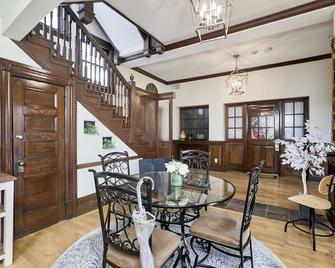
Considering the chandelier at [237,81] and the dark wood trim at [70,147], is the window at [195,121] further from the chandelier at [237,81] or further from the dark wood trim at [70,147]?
the dark wood trim at [70,147]

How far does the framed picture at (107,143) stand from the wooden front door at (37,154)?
74 centimetres

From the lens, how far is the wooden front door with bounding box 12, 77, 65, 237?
2.51m

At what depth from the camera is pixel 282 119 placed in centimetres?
574

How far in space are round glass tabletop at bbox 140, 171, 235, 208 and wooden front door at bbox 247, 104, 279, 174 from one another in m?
4.06

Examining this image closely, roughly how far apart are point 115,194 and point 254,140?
555cm

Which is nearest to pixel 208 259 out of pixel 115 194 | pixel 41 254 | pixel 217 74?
pixel 115 194

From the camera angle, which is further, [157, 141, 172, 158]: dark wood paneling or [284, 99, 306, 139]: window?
[284, 99, 306, 139]: window

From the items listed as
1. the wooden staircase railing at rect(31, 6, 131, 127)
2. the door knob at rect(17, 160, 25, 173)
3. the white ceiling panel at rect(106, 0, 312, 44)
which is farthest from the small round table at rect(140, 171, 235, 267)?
the white ceiling panel at rect(106, 0, 312, 44)

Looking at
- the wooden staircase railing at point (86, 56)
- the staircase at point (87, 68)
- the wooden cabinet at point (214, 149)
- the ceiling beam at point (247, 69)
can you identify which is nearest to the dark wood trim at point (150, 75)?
the ceiling beam at point (247, 69)

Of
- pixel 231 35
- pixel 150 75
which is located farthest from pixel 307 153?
pixel 150 75

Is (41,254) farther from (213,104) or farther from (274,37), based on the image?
(213,104)

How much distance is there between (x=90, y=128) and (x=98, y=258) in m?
1.94

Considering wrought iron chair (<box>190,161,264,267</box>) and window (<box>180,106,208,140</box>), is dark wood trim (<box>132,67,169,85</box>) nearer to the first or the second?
window (<box>180,106,208,140</box>)

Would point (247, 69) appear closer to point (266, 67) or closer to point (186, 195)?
point (266, 67)
